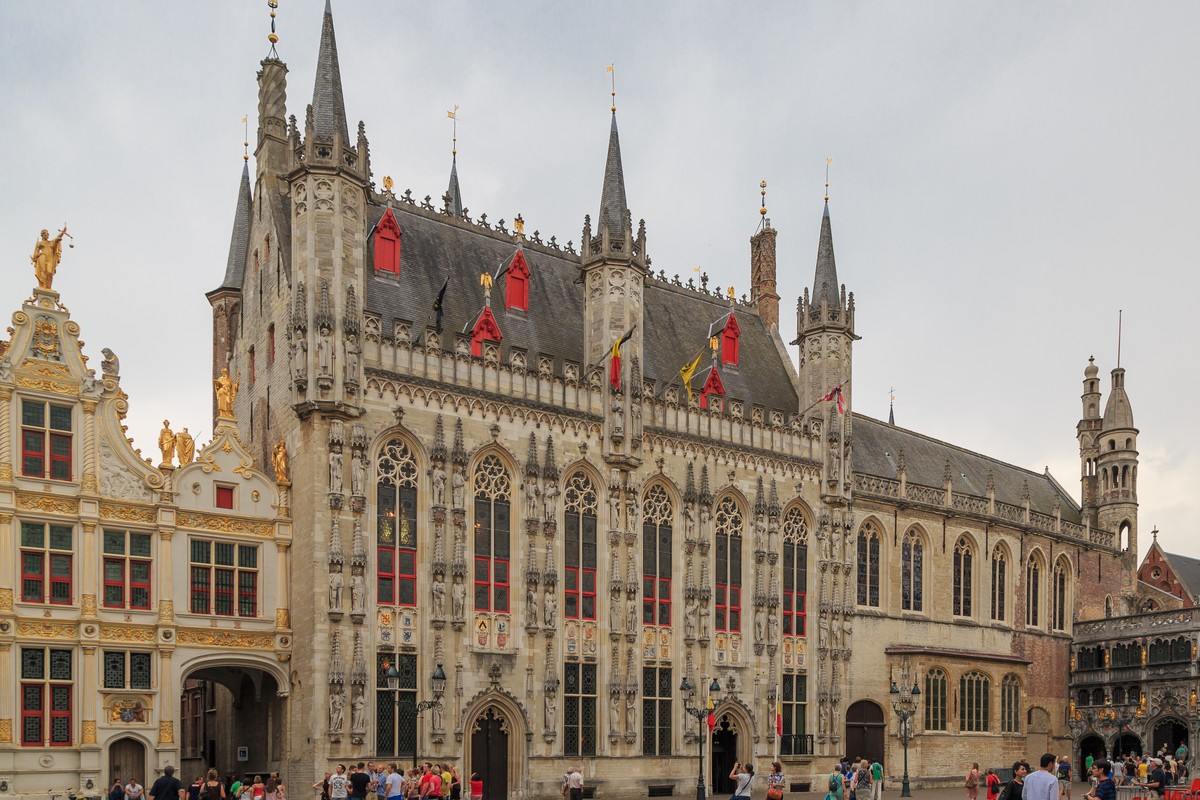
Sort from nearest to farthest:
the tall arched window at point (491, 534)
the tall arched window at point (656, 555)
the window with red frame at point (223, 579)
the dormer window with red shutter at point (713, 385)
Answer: the window with red frame at point (223, 579)
the tall arched window at point (491, 534)
the tall arched window at point (656, 555)
the dormer window with red shutter at point (713, 385)

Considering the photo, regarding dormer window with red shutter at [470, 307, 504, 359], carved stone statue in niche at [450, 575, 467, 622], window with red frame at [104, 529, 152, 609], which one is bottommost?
carved stone statue in niche at [450, 575, 467, 622]

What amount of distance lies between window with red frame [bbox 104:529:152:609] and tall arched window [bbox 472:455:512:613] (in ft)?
33.9

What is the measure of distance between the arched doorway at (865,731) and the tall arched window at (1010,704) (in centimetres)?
812

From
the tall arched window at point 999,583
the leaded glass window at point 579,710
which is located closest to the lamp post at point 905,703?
the tall arched window at point 999,583

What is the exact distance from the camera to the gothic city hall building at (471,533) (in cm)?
3553

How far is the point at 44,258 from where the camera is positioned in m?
35.8

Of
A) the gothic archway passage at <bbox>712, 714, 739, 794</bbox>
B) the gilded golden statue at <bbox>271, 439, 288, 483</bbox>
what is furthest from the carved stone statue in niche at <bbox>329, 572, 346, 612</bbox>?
the gothic archway passage at <bbox>712, 714, 739, 794</bbox>

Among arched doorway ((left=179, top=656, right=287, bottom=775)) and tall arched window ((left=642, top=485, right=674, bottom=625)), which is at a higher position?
tall arched window ((left=642, top=485, right=674, bottom=625))

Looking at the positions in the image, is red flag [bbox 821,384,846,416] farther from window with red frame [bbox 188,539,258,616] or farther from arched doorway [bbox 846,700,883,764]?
window with red frame [bbox 188,539,258,616]

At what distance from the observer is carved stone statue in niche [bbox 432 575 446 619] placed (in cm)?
3975

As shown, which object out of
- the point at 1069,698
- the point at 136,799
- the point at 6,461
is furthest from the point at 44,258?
the point at 1069,698

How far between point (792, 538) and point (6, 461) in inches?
1131

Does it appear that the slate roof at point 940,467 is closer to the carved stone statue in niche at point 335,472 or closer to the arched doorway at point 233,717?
the carved stone statue in niche at point 335,472

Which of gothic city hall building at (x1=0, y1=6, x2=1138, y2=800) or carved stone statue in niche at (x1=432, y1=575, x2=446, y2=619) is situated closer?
gothic city hall building at (x1=0, y1=6, x2=1138, y2=800)
